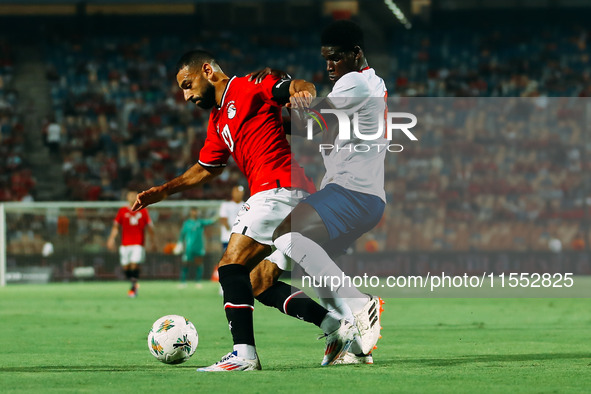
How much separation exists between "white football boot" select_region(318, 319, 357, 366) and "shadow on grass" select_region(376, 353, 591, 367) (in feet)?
1.17

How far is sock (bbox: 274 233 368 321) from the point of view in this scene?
6398 mm

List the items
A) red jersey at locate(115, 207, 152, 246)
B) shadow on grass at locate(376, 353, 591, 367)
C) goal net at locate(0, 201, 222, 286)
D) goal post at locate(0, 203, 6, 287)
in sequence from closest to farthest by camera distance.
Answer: shadow on grass at locate(376, 353, 591, 367), red jersey at locate(115, 207, 152, 246), goal post at locate(0, 203, 6, 287), goal net at locate(0, 201, 222, 286)

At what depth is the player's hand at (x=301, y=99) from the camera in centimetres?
580

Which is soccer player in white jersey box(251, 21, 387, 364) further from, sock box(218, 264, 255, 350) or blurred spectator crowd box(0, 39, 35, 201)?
blurred spectator crowd box(0, 39, 35, 201)

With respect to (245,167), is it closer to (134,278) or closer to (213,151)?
(213,151)

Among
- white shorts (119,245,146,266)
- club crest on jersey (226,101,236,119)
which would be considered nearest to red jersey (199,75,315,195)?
club crest on jersey (226,101,236,119)

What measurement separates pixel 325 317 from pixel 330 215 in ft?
2.45

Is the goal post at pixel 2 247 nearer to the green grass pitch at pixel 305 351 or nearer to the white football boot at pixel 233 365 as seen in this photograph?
the green grass pitch at pixel 305 351

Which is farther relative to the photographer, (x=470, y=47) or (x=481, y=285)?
(x=470, y=47)

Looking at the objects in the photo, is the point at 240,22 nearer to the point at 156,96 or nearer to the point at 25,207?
the point at 156,96

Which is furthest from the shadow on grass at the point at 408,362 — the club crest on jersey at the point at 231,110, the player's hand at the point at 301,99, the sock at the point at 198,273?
the sock at the point at 198,273

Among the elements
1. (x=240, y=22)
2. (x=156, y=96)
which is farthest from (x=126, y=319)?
(x=240, y=22)

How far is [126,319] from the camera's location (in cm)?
1255

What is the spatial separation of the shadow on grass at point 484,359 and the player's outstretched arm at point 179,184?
1.73 metres
